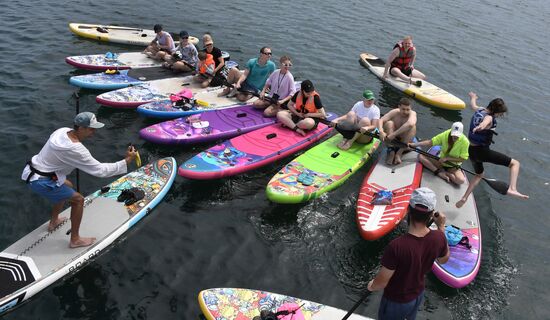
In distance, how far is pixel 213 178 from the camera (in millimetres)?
9680

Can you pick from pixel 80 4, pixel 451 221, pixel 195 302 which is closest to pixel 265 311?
pixel 195 302

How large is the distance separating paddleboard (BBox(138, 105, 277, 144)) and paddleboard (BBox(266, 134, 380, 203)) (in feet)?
7.17

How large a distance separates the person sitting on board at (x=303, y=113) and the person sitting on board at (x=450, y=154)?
2.76 m

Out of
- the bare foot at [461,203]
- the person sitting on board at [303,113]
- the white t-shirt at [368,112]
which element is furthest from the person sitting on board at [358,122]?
the bare foot at [461,203]

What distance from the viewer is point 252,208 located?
9438 mm

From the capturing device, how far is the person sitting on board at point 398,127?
405 inches

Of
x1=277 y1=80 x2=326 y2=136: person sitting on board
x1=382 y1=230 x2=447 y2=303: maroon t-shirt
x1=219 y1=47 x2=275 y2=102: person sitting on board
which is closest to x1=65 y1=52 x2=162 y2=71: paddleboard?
x1=219 y1=47 x2=275 y2=102: person sitting on board

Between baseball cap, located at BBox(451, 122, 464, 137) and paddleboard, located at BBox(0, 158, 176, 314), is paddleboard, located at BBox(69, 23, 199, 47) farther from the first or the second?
baseball cap, located at BBox(451, 122, 464, 137)

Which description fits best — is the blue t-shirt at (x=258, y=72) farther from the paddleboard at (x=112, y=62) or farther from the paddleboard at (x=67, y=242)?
the paddleboard at (x=67, y=242)

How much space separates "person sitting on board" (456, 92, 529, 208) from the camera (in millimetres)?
9356

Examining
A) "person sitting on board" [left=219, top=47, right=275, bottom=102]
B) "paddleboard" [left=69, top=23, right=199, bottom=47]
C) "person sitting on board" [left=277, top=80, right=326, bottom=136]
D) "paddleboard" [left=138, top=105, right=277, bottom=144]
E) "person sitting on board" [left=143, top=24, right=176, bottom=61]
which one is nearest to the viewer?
"paddleboard" [left=138, top=105, right=277, bottom=144]

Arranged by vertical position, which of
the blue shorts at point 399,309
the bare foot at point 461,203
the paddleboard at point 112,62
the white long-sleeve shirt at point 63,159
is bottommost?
A: the bare foot at point 461,203

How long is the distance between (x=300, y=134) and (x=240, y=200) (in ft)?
10.1

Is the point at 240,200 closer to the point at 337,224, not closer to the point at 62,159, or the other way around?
the point at 337,224
